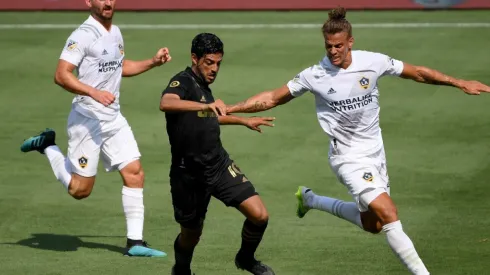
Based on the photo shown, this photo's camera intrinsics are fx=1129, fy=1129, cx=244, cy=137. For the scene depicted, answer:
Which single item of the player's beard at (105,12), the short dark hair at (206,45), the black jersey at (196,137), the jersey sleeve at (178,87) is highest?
the short dark hair at (206,45)

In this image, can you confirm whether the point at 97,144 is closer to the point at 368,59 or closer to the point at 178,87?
the point at 178,87

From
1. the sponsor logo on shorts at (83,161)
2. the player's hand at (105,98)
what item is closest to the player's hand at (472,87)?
the player's hand at (105,98)

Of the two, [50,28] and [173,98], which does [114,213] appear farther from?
[50,28]

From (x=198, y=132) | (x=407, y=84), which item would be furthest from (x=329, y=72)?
(x=407, y=84)

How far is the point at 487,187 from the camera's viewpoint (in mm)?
16562

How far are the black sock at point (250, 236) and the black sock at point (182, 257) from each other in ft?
1.93

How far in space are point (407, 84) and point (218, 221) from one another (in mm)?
7852

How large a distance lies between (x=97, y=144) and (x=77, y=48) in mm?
1224

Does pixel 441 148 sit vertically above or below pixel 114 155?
below

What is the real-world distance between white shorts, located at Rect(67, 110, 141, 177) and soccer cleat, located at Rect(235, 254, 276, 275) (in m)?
2.39

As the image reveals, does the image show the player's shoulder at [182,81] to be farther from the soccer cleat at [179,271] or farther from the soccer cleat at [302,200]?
the soccer cleat at [302,200]

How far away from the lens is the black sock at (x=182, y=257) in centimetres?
1205

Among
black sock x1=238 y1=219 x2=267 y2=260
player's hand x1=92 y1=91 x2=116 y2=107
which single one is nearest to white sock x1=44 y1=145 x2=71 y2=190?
player's hand x1=92 y1=91 x2=116 y2=107

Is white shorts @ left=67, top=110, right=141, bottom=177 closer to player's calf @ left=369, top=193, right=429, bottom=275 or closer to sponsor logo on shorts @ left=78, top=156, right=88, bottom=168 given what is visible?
sponsor logo on shorts @ left=78, top=156, right=88, bottom=168
